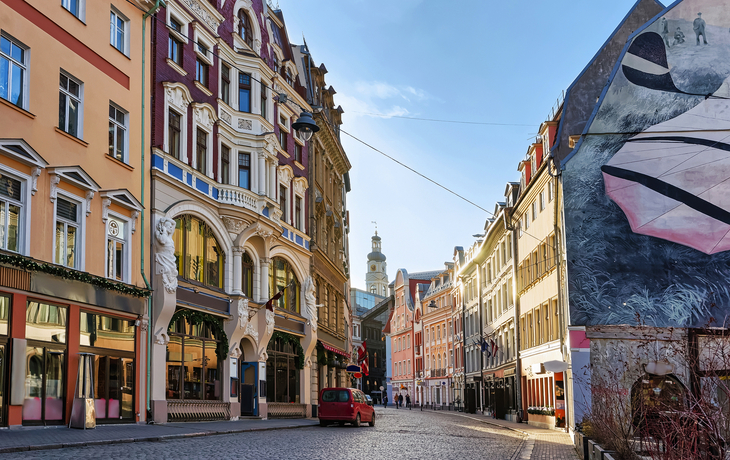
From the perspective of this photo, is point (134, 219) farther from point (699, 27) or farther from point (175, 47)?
point (699, 27)

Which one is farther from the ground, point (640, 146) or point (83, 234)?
point (640, 146)

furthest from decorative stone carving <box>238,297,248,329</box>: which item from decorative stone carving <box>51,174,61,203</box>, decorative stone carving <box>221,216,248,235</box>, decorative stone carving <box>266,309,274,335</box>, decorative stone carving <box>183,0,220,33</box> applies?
decorative stone carving <box>51,174,61,203</box>

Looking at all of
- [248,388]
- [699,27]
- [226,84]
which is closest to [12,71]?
[226,84]

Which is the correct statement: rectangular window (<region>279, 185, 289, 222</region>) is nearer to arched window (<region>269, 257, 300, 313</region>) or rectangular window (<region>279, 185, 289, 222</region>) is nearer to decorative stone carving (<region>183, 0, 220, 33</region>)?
arched window (<region>269, 257, 300, 313</region>)

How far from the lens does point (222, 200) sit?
102 ft

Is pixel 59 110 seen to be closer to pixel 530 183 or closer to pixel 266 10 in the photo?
pixel 266 10

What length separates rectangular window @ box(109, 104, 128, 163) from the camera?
24750 mm

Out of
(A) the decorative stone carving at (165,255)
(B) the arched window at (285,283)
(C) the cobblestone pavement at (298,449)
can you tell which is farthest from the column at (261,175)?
(C) the cobblestone pavement at (298,449)

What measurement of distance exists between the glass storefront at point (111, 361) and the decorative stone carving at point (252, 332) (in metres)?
7.81

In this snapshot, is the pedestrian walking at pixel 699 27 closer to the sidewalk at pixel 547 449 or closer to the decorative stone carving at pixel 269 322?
the sidewalk at pixel 547 449

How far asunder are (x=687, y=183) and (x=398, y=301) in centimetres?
7620

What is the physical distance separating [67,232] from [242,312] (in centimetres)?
1079

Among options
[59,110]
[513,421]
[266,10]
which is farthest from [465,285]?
[59,110]

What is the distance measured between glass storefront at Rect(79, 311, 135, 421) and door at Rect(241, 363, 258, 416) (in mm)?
8807
